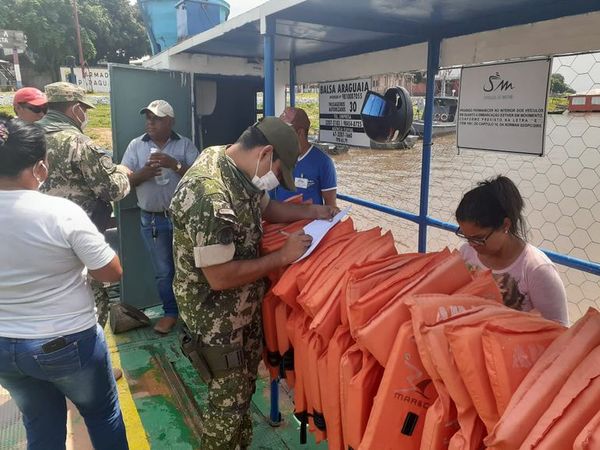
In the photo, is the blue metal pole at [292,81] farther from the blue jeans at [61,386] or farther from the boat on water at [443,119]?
the blue jeans at [61,386]

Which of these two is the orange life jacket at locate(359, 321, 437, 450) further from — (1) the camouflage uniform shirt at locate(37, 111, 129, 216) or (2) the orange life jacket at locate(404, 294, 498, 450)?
(1) the camouflage uniform shirt at locate(37, 111, 129, 216)

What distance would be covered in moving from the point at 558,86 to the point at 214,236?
88.2 inches

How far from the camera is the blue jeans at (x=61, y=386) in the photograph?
67.6 inches

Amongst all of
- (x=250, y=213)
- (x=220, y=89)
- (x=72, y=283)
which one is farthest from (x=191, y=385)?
(x=220, y=89)

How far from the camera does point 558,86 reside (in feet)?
8.75

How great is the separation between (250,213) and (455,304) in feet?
3.02

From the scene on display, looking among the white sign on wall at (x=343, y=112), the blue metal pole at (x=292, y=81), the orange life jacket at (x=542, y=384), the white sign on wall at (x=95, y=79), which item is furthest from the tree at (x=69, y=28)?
the orange life jacket at (x=542, y=384)

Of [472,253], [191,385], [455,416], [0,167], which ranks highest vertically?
[0,167]

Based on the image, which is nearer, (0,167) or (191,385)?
(0,167)

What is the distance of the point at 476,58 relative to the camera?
270 centimetres

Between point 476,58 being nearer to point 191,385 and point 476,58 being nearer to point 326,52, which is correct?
point 326,52

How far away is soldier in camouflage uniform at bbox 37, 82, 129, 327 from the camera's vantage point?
2.67 m

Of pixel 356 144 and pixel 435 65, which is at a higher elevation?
pixel 435 65

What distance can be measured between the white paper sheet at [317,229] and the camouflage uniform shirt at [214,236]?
23 cm
